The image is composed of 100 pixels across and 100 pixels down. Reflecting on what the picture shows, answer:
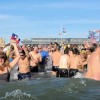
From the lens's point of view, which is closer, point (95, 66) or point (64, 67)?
point (95, 66)

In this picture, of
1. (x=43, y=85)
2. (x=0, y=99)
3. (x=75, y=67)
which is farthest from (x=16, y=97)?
(x=75, y=67)

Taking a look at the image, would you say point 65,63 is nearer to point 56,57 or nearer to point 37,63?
point 37,63

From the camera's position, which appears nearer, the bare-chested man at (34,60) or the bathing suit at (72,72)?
the bathing suit at (72,72)

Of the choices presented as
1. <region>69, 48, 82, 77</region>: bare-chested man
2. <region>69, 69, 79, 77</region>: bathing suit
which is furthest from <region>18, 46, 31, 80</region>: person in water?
<region>69, 48, 82, 77</region>: bare-chested man

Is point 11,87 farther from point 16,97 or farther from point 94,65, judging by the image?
point 94,65

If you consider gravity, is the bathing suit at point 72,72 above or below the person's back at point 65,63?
below

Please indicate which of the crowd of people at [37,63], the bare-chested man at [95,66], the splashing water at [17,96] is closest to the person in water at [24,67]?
the crowd of people at [37,63]

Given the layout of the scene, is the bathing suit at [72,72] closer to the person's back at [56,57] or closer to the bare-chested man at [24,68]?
the bare-chested man at [24,68]

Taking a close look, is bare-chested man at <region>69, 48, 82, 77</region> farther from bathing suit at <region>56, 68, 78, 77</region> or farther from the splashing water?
the splashing water

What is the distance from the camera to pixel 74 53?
16922mm

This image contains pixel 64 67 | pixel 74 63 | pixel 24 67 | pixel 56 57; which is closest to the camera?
pixel 24 67

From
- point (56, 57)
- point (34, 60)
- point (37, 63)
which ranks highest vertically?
point (56, 57)

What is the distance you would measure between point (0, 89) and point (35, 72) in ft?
31.8

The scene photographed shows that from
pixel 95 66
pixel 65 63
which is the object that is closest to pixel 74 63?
pixel 65 63
